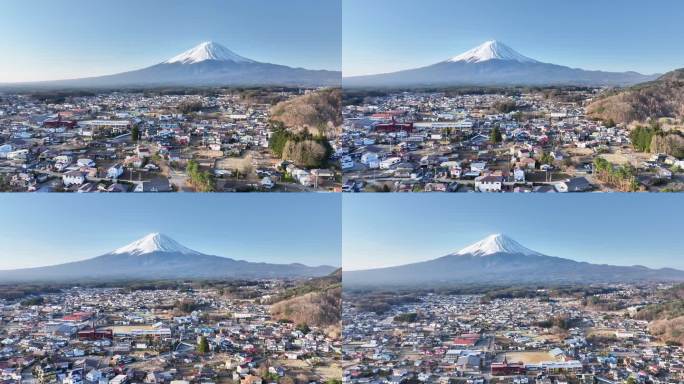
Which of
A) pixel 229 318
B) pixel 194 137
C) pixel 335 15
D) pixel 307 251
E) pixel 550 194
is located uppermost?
pixel 335 15

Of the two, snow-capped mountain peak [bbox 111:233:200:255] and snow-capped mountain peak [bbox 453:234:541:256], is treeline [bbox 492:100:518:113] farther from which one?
snow-capped mountain peak [bbox 111:233:200:255]

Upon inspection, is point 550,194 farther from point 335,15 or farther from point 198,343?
point 198,343

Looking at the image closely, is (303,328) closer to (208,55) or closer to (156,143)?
(156,143)

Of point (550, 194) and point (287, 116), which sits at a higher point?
point (287, 116)

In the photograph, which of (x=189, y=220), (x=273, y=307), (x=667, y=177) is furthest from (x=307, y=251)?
(x=667, y=177)

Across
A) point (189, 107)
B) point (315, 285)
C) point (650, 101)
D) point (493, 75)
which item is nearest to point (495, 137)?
point (493, 75)

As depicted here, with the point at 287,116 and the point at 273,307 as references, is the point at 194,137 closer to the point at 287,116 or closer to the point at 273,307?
the point at 287,116

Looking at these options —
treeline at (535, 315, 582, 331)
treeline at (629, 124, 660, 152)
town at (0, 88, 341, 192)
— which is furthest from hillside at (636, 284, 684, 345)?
town at (0, 88, 341, 192)
